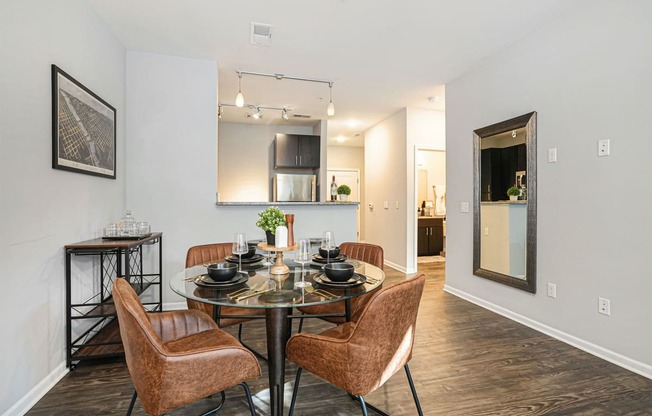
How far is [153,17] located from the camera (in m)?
2.69

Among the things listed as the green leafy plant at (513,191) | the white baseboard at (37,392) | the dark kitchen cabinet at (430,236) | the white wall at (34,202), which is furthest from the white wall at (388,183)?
the white baseboard at (37,392)

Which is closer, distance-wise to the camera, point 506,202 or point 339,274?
point 339,274

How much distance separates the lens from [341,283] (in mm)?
1632

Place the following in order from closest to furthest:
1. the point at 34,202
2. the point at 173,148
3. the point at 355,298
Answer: the point at 34,202 → the point at 355,298 → the point at 173,148

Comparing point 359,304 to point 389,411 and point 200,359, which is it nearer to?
point 389,411

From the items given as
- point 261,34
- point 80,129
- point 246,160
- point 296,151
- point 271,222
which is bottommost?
point 271,222

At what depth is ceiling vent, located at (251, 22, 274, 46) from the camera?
9.27ft

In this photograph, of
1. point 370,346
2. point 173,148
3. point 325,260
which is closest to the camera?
point 370,346

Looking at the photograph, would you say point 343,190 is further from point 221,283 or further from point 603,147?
point 221,283

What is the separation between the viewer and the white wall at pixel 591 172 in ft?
7.10

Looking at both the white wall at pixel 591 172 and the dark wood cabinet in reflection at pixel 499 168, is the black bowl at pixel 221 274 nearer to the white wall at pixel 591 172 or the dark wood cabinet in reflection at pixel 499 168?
the white wall at pixel 591 172

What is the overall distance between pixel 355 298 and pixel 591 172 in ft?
6.73

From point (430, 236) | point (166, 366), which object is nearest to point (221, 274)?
point (166, 366)

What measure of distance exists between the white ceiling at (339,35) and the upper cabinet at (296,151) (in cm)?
151
